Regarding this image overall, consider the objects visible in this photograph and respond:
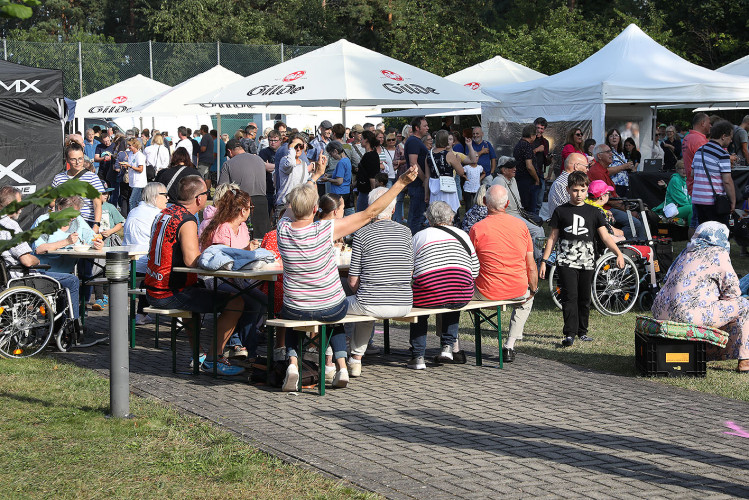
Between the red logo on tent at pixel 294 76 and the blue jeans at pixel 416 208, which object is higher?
the red logo on tent at pixel 294 76

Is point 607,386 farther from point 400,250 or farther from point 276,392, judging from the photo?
point 276,392

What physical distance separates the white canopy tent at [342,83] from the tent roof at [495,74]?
10.9 meters

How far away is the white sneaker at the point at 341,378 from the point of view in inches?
284

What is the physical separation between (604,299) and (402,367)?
3.57 m

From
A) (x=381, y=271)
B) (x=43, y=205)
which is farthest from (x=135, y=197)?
(x=43, y=205)

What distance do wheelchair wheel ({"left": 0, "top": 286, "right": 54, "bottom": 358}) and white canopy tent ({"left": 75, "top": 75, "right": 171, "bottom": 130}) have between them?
57.0ft

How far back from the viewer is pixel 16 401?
6758 millimetres

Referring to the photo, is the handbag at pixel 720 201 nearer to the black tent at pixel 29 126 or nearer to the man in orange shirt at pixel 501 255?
the man in orange shirt at pixel 501 255

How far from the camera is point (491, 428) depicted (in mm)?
6152

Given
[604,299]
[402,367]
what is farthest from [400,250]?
[604,299]

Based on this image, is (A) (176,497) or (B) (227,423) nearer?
(A) (176,497)

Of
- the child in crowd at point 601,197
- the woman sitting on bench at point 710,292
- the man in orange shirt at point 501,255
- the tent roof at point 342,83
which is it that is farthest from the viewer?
the tent roof at point 342,83

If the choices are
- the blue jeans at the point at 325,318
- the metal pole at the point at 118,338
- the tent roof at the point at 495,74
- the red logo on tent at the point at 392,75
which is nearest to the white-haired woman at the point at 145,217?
the blue jeans at the point at 325,318

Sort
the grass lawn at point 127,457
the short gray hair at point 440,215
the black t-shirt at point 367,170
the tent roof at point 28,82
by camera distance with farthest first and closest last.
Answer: the black t-shirt at point 367,170 → the tent roof at point 28,82 → the short gray hair at point 440,215 → the grass lawn at point 127,457
